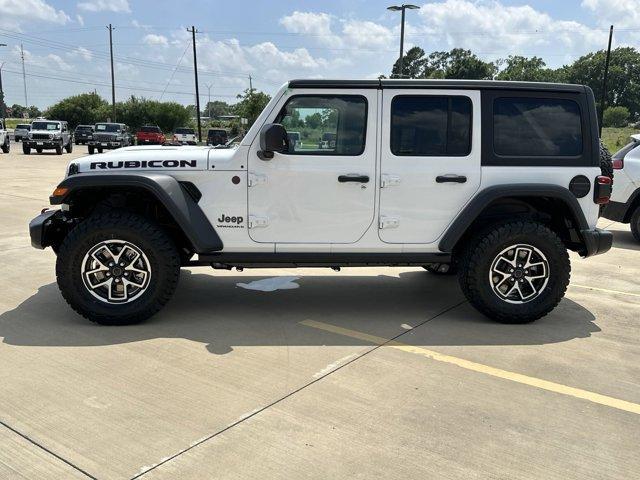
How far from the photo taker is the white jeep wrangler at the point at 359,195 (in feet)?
14.5

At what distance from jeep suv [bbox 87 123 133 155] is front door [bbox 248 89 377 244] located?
29.9 m

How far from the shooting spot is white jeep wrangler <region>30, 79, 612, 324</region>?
14.5 feet

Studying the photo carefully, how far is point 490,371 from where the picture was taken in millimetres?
3773

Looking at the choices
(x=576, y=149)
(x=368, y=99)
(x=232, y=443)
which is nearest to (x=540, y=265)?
(x=576, y=149)

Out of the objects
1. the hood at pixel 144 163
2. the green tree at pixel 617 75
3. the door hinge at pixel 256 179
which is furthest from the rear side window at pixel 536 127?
the green tree at pixel 617 75

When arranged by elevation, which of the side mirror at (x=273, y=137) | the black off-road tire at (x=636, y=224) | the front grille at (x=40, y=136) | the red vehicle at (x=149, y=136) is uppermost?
the red vehicle at (x=149, y=136)

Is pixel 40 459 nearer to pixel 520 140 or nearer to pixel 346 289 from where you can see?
pixel 346 289

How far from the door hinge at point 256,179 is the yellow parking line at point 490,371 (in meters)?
1.21

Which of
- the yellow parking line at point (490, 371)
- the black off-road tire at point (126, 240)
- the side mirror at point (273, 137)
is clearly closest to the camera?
the yellow parking line at point (490, 371)

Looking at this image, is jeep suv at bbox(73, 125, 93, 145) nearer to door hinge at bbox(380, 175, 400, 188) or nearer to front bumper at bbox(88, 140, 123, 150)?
front bumper at bbox(88, 140, 123, 150)

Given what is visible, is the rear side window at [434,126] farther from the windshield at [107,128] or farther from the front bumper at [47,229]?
the windshield at [107,128]

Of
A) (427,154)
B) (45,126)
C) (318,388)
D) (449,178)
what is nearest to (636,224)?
(449,178)

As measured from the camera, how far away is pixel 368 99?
14.8ft

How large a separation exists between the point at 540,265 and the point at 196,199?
286 cm
